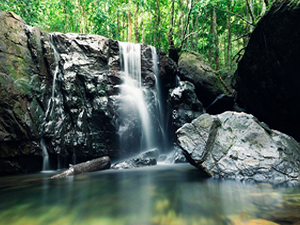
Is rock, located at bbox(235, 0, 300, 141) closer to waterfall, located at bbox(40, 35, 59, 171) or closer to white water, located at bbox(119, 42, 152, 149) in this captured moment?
white water, located at bbox(119, 42, 152, 149)

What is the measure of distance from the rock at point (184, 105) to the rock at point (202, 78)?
1.14 meters

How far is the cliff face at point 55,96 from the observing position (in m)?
6.32

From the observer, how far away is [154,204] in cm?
293

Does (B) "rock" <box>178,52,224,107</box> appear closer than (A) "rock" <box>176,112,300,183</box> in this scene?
No

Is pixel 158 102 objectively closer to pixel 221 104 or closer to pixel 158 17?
pixel 221 104

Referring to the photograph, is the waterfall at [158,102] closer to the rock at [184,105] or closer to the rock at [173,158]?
the rock at [184,105]

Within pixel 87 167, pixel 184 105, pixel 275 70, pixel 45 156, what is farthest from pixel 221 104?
pixel 45 156

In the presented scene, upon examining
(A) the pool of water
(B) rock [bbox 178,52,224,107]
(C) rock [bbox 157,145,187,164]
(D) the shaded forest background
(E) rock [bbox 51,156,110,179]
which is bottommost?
(C) rock [bbox 157,145,187,164]

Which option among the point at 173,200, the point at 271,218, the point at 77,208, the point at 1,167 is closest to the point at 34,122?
the point at 1,167

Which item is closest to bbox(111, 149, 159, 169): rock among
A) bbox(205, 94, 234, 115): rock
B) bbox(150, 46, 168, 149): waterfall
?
bbox(150, 46, 168, 149): waterfall

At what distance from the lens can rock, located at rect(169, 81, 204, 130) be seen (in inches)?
373

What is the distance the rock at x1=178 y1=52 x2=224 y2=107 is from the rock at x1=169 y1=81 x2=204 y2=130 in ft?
3.73

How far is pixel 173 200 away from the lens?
3061 mm

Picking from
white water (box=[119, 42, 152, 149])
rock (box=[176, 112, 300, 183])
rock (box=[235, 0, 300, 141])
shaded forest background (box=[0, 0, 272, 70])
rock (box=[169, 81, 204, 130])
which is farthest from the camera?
shaded forest background (box=[0, 0, 272, 70])
